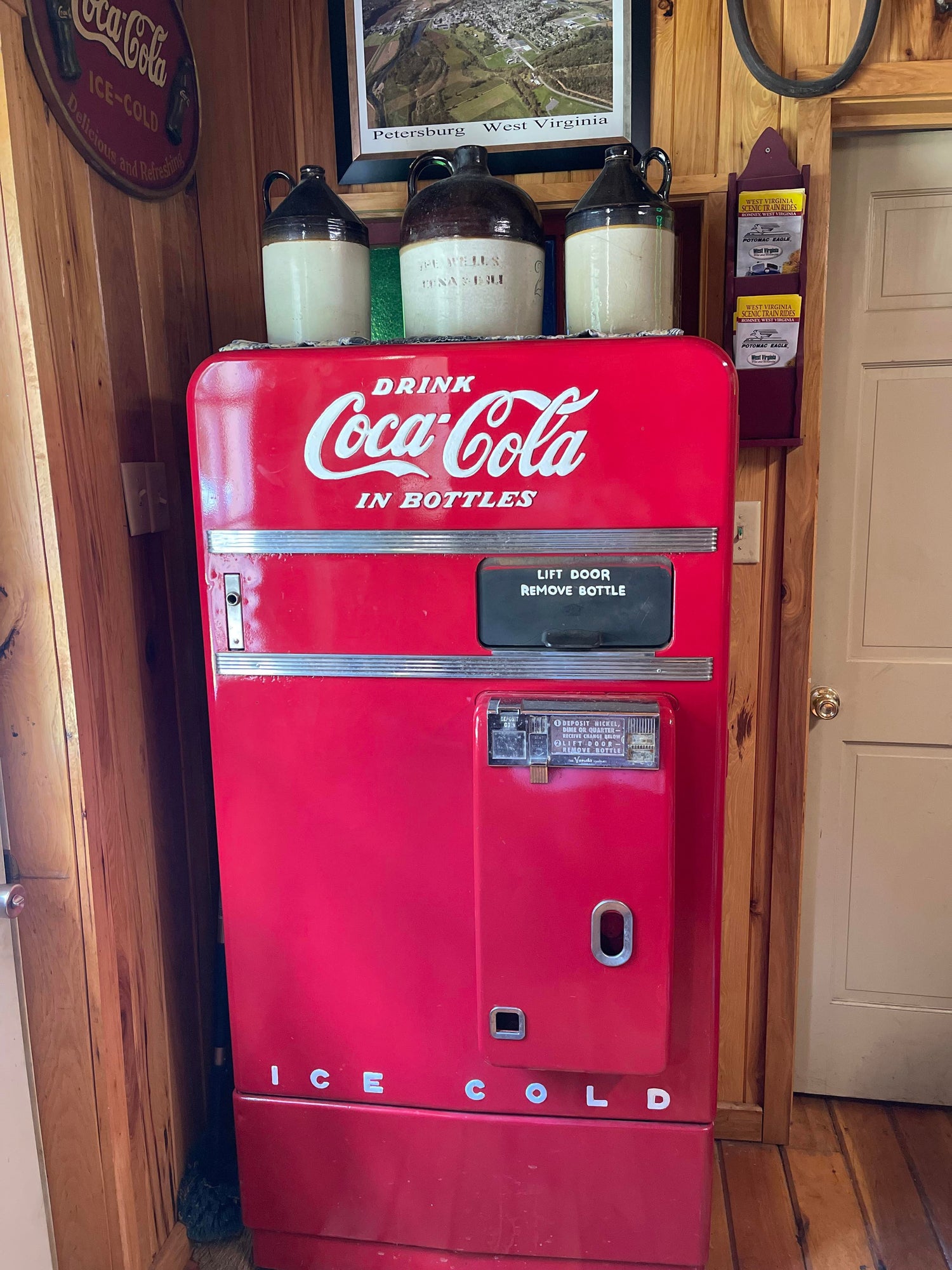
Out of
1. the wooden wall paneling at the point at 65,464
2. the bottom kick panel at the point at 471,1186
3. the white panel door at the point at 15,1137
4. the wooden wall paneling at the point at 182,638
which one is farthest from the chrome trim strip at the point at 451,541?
the bottom kick panel at the point at 471,1186

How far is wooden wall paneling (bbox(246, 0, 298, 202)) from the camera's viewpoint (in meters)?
1.68

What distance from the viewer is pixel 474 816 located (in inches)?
50.9

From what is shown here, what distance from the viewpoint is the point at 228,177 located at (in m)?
1.73

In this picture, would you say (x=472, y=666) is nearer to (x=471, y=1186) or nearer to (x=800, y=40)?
(x=471, y=1186)

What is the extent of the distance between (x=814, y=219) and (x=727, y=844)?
4.10ft

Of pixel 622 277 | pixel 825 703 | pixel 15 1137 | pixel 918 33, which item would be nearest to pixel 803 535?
pixel 825 703

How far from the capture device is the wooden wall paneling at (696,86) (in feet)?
5.27

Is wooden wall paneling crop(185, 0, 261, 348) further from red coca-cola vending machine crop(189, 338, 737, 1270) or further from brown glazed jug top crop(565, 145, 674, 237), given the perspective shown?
brown glazed jug top crop(565, 145, 674, 237)

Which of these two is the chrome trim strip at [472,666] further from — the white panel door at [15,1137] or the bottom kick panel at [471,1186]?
the bottom kick panel at [471,1186]

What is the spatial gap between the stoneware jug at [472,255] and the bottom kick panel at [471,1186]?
127cm

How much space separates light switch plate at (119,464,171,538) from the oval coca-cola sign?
0.47 meters

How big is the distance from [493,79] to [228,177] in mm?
550

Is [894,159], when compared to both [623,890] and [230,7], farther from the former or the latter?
[623,890]

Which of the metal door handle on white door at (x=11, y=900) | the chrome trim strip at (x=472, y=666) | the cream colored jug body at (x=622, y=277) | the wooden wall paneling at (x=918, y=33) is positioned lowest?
the metal door handle on white door at (x=11, y=900)
